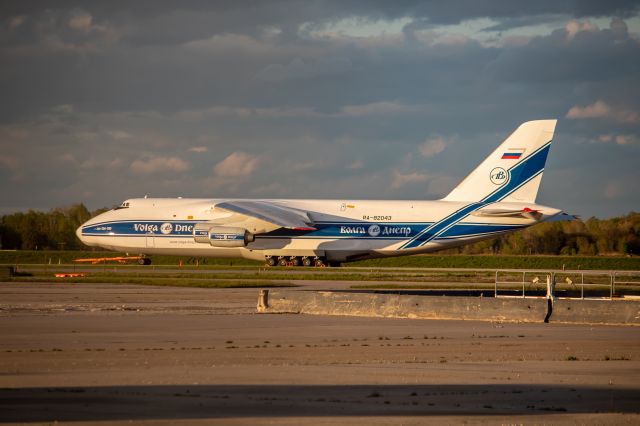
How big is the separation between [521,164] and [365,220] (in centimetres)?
959

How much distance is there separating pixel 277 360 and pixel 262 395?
11.6ft

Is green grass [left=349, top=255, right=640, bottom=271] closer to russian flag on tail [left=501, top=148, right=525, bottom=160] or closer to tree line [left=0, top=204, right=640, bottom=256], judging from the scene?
tree line [left=0, top=204, right=640, bottom=256]

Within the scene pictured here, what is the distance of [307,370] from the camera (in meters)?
13.9

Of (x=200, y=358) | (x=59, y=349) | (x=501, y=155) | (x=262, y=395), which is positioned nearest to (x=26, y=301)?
(x=59, y=349)

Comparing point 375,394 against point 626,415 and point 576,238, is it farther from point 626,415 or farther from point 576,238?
point 576,238

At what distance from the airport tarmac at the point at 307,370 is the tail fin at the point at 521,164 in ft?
105

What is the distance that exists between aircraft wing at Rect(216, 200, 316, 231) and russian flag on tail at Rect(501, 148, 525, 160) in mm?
11917

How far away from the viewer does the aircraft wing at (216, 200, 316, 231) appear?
174 feet

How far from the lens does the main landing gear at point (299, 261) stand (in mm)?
56594

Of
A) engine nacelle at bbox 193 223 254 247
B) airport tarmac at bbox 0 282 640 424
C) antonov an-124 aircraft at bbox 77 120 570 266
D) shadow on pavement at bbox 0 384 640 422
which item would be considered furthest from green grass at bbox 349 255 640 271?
shadow on pavement at bbox 0 384 640 422

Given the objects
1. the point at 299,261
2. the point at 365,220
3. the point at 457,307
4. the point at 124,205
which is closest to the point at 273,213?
the point at 299,261

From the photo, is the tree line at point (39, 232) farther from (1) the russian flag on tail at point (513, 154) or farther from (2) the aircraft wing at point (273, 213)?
(1) the russian flag on tail at point (513, 154)

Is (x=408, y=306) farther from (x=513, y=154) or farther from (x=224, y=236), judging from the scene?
(x=513, y=154)

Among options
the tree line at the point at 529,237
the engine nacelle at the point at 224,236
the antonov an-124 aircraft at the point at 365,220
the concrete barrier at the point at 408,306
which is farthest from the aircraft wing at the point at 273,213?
the tree line at the point at 529,237
